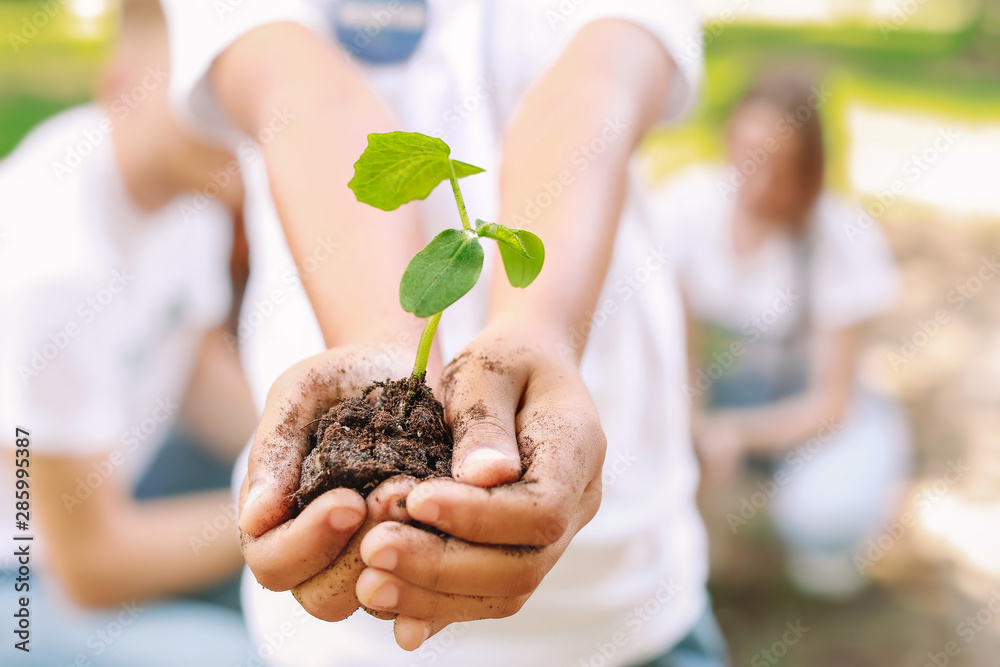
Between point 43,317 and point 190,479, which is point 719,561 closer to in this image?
point 190,479

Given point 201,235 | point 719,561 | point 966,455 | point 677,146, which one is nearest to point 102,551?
point 201,235

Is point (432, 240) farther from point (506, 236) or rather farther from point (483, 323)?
point (483, 323)

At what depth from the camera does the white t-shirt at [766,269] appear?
4.62 feet

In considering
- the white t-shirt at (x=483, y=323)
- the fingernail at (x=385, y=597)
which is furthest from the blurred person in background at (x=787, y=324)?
the fingernail at (x=385, y=597)

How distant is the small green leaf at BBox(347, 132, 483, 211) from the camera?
40 centimetres

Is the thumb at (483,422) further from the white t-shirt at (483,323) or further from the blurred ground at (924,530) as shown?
the blurred ground at (924,530)

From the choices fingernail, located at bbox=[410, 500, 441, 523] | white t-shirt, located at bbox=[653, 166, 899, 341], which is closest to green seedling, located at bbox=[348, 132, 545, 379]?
fingernail, located at bbox=[410, 500, 441, 523]

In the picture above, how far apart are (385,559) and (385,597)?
0.02 m

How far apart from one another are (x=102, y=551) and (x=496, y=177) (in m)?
0.79

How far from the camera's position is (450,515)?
337 millimetres

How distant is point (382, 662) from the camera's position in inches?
23.6

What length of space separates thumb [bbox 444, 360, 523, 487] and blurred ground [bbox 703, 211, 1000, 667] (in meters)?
1.15

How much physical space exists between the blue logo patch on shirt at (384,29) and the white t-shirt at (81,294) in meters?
0.47

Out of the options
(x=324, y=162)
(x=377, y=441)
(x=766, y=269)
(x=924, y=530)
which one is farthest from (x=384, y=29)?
(x=924, y=530)
